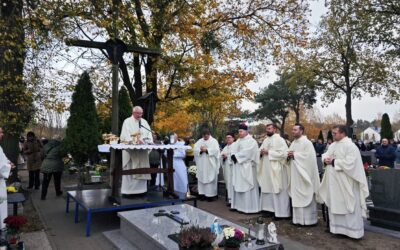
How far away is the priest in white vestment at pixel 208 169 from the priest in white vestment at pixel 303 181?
11.0 ft

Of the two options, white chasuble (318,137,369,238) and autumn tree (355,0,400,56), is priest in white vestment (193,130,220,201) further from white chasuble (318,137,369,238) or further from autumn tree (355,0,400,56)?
autumn tree (355,0,400,56)

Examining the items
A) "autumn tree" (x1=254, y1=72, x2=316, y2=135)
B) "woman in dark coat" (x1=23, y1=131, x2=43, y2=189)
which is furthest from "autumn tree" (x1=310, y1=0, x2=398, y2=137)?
"woman in dark coat" (x1=23, y1=131, x2=43, y2=189)

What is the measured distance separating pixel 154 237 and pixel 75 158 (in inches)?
304

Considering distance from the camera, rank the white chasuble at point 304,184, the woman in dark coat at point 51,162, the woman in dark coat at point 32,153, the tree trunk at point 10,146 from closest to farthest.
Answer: the white chasuble at point 304,184, the woman in dark coat at point 51,162, the tree trunk at point 10,146, the woman in dark coat at point 32,153

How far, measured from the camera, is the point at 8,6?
9117 mm

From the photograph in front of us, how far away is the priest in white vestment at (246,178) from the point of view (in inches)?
350

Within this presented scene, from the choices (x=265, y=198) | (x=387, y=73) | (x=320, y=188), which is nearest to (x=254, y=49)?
(x=265, y=198)

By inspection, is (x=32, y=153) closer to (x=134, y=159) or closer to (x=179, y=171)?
(x=179, y=171)

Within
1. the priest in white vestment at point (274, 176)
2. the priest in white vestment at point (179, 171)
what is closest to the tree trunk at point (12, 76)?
the priest in white vestment at point (179, 171)

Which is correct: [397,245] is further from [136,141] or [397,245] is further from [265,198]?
[136,141]

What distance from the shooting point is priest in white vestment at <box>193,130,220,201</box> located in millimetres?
10633

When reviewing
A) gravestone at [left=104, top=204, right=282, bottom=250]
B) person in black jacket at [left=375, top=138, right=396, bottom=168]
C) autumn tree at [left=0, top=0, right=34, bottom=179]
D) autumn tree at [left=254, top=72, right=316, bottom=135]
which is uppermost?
autumn tree at [left=254, top=72, right=316, bottom=135]

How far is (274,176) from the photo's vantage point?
8172 mm

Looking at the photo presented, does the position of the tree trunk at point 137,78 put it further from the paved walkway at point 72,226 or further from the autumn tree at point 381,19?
the autumn tree at point 381,19
